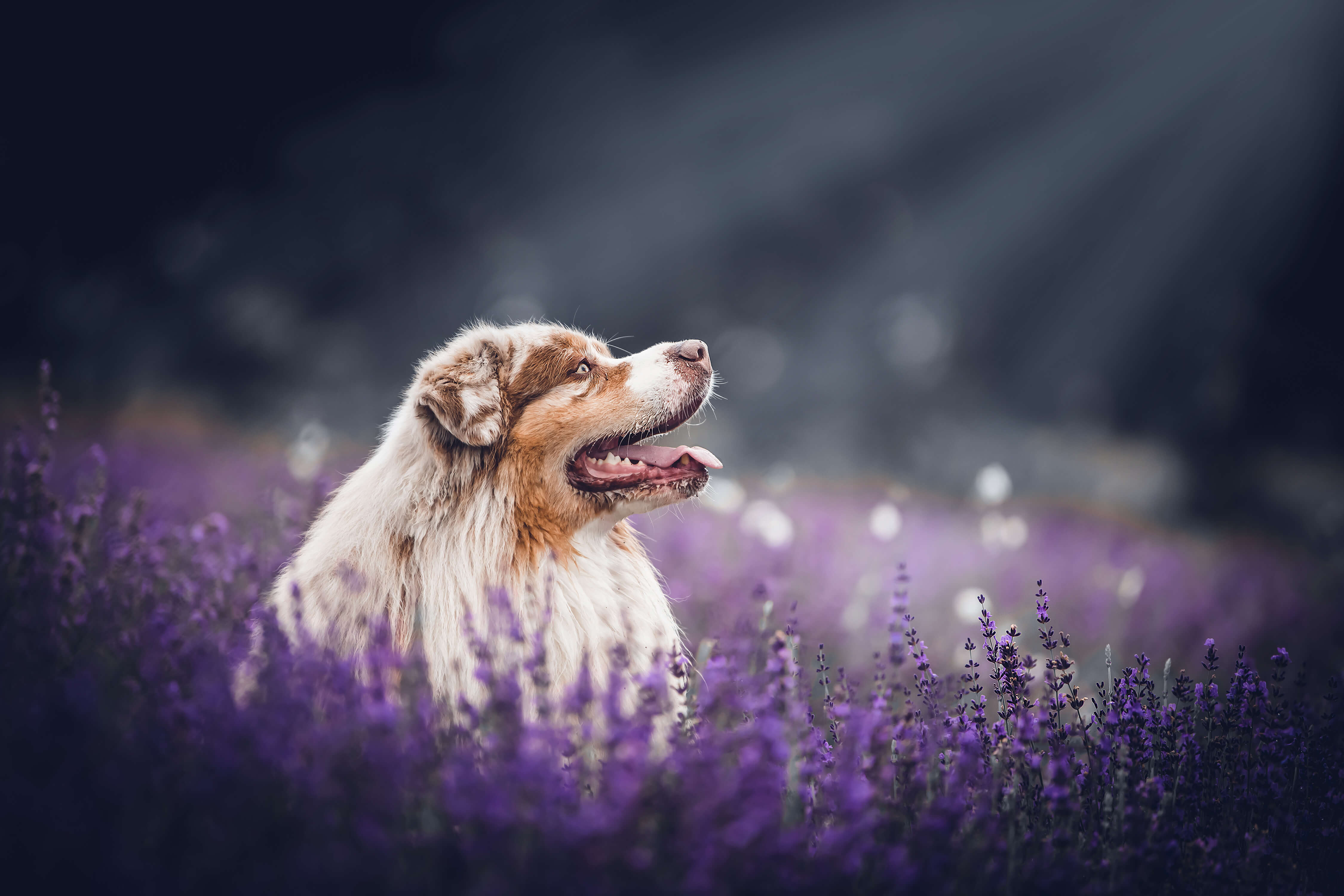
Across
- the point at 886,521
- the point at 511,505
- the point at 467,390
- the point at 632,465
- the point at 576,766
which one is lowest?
the point at 576,766

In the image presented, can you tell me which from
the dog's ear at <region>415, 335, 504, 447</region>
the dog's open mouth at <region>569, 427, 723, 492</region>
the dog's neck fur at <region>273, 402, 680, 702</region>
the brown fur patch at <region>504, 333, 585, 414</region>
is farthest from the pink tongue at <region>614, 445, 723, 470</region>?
the dog's ear at <region>415, 335, 504, 447</region>

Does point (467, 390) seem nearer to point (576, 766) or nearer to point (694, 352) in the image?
point (694, 352)

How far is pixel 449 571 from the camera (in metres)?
2.68

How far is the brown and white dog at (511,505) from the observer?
8.37 feet

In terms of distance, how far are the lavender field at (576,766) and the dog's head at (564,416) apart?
0.77m

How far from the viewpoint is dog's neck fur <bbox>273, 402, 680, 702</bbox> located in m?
2.48

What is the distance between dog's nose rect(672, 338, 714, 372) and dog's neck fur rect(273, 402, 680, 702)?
80 cm

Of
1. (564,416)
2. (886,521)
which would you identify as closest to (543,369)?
(564,416)

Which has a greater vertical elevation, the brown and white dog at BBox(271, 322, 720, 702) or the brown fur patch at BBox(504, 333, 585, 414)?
the brown fur patch at BBox(504, 333, 585, 414)

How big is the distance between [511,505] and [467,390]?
475 millimetres

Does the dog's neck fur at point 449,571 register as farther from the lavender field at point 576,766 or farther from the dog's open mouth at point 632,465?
the lavender field at point 576,766

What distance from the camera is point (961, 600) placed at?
4.91m

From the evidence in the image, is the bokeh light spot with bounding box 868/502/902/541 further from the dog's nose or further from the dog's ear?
the dog's ear

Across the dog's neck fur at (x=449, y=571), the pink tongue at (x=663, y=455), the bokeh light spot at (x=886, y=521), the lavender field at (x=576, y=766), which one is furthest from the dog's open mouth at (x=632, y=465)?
the bokeh light spot at (x=886, y=521)
